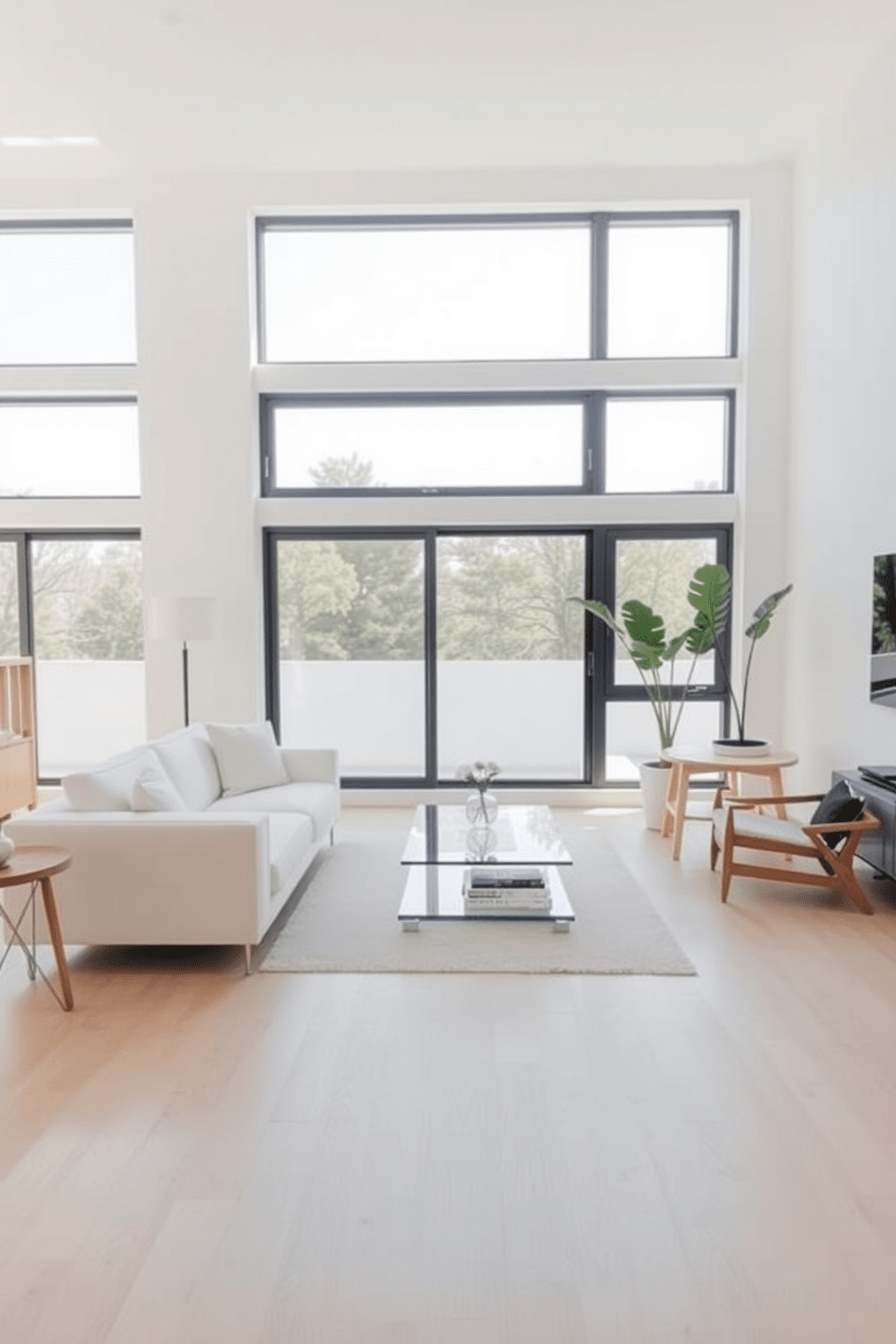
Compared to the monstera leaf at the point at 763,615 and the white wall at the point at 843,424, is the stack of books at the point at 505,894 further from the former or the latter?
the monstera leaf at the point at 763,615

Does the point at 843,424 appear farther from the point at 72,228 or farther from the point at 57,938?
the point at 72,228

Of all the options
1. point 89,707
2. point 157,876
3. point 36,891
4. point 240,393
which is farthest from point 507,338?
point 36,891

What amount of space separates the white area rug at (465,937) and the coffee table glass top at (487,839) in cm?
31

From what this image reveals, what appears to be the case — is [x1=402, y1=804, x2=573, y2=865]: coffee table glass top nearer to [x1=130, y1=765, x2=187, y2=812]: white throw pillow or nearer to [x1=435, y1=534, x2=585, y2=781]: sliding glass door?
[x1=130, y1=765, x2=187, y2=812]: white throw pillow

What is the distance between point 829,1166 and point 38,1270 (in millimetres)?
1989

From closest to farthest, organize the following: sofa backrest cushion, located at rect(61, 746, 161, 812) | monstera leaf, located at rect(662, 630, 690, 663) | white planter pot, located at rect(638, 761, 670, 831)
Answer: sofa backrest cushion, located at rect(61, 746, 161, 812) < monstera leaf, located at rect(662, 630, 690, 663) < white planter pot, located at rect(638, 761, 670, 831)

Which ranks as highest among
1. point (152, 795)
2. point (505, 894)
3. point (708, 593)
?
point (708, 593)

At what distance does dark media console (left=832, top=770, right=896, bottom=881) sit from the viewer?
4.82m

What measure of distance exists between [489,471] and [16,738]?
13.0 feet

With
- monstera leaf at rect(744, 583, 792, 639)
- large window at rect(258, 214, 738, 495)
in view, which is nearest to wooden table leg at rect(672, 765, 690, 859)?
monstera leaf at rect(744, 583, 792, 639)

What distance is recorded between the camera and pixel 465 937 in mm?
4617

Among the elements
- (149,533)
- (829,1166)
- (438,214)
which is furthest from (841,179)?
(829,1166)

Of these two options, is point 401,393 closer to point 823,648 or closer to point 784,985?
point 823,648

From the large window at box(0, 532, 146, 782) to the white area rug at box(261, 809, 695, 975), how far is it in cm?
285
